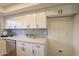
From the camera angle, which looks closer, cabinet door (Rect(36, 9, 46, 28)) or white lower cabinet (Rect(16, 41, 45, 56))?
white lower cabinet (Rect(16, 41, 45, 56))

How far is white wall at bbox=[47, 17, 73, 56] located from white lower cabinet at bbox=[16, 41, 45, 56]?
5.4 inches

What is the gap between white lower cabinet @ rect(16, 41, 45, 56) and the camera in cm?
141

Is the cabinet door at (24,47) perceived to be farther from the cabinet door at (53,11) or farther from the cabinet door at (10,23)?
the cabinet door at (53,11)

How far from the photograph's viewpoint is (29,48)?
4.89 ft

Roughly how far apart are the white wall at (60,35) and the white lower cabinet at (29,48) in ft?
0.45

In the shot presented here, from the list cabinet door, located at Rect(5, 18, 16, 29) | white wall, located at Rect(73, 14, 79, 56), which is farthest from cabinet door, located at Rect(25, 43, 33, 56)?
white wall, located at Rect(73, 14, 79, 56)

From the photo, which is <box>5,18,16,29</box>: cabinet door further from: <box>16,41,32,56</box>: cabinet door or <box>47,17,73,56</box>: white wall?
<box>47,17,73,56</box>: white wall

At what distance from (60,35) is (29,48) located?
53 centimetres

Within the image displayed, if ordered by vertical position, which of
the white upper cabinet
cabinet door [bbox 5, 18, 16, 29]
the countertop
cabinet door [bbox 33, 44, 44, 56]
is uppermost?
the white upper cabinet

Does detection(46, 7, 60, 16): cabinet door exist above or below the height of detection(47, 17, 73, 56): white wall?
above

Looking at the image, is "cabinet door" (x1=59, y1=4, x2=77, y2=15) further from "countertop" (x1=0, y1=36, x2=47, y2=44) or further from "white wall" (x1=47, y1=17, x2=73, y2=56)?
"countertop" (x1=0, y1=36, x2=47, y2=44)

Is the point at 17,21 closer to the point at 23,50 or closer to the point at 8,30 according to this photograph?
the point at 8,30

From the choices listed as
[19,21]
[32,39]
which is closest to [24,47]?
[32,39]

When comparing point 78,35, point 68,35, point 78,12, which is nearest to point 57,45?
point 68,35
